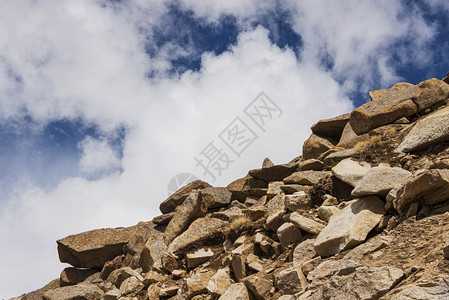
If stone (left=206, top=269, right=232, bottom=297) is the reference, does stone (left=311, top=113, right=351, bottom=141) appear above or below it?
above

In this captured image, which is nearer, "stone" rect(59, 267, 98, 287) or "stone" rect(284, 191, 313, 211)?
"stone" rect(284, 191, 313, 211)

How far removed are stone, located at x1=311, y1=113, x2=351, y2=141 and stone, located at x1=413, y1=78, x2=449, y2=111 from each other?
4.79 metres

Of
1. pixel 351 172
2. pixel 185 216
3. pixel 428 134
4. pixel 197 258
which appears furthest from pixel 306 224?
pixel 185 216

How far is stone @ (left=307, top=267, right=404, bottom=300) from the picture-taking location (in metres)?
5.32

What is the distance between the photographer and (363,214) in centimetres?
788

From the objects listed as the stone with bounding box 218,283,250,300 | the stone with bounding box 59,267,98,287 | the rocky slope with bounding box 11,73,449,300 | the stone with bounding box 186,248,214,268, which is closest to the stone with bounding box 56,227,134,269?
the stone with bounding box 59,267,98,287

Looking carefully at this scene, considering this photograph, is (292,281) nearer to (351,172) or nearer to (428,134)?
(351,172)

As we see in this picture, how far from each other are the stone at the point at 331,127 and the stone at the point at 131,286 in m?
11.4

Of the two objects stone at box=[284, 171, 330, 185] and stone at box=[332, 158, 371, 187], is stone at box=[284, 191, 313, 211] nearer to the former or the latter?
stone at box=[332, 158, 371, 187]

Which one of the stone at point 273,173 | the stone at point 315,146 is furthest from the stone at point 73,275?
the stone at point 315,146

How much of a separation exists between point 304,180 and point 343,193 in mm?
2145

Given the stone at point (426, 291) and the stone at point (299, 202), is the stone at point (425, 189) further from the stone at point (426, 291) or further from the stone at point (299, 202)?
the stone at point (299, 202)

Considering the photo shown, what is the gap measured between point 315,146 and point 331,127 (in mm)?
1858

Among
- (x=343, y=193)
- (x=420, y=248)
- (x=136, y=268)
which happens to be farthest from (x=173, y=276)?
(x=420, y=248)
